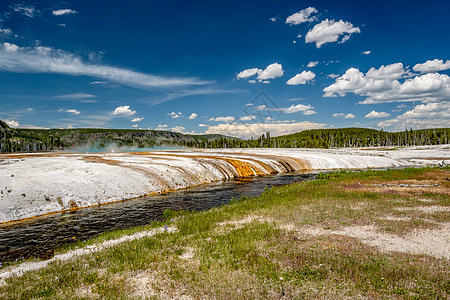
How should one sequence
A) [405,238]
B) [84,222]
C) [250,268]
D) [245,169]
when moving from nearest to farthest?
1. [250,268]
2. [405,238]
3. [84,222]
4. [245,169]

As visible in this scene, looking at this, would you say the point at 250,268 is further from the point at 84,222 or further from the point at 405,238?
the point at 84,222

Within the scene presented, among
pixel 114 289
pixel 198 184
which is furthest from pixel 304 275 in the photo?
pixel 198 184

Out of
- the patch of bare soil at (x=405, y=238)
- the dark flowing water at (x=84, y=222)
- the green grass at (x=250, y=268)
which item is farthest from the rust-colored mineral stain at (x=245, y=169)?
the patch of bare soil at (x=405, y=238)

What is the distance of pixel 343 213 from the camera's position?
1791 centimetres

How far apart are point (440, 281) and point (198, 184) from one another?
34282mm

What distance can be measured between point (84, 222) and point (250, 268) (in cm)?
1692

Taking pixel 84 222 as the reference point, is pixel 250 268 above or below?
above

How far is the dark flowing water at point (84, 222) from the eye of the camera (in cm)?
1527

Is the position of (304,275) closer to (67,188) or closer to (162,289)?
(162,289)

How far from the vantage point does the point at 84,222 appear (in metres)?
20.5

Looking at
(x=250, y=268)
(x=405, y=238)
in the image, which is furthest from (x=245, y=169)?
(x=250, y=268)

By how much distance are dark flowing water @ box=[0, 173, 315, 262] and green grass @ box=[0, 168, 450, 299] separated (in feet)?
11.1

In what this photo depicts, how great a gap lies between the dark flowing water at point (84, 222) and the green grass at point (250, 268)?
11.1 ft

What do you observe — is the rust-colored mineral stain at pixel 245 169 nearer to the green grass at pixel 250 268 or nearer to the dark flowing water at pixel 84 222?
the dark flowing water at pixel 84 222
